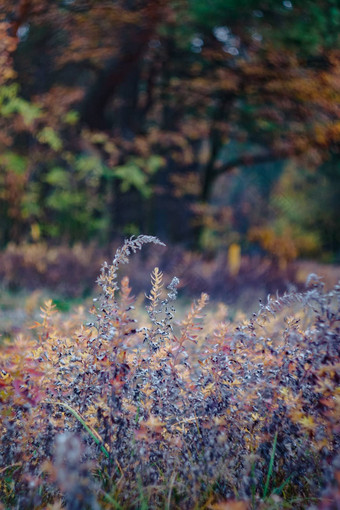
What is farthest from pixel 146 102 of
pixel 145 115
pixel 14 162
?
pixel 14 162

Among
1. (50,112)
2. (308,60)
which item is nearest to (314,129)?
(308,60)

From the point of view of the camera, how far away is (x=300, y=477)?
1.92m

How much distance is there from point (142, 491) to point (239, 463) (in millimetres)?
508

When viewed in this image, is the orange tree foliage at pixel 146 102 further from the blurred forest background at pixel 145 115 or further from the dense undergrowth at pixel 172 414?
the dense undergrowth at pixel 172 414

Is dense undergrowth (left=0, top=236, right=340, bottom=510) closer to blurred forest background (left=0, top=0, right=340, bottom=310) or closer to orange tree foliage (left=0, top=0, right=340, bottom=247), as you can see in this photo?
blurred forest background (left=0, top=0, right=340, bottom=310)

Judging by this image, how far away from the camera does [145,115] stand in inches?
455

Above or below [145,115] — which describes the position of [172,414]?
above

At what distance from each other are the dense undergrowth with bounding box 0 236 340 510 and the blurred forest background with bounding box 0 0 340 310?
598cm

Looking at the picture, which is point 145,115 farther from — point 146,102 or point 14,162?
point 14,162

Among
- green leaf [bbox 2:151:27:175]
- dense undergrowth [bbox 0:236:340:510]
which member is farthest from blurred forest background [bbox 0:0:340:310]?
dense undergrowth [bbox 0:236:340:510]

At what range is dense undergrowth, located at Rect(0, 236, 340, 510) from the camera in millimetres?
1767

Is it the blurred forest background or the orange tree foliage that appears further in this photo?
the orange tree foliage

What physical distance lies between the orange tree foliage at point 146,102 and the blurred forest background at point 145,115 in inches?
1.3

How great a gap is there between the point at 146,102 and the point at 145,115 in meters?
0.34
